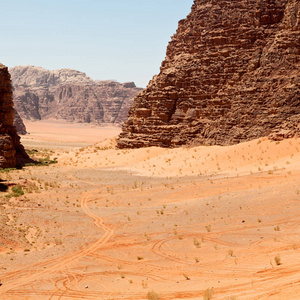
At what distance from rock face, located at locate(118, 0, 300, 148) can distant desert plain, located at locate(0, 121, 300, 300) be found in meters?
6.83

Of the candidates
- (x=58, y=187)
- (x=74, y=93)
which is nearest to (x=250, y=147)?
→ (x=58, y=187)

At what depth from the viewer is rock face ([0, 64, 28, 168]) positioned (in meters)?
31.3

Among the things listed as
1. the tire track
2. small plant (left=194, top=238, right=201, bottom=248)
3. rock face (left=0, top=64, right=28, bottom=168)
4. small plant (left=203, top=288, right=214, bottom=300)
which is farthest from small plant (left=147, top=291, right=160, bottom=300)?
rock face (left=0, top=64, right=28, bottom=168)

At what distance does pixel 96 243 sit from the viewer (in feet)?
42.8

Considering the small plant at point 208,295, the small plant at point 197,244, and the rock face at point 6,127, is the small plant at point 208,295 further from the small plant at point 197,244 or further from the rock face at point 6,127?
the rock face at point 6,127

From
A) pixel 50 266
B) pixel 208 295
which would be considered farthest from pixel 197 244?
pixel 208 295

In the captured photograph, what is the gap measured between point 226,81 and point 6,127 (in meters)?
19.6

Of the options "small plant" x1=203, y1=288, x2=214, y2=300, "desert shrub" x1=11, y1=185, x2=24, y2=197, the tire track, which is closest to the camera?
"small plant" x1=203, y1=288, x2=214, y2=300

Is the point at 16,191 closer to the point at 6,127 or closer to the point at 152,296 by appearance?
the point at 6,127

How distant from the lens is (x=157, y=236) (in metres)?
13.4

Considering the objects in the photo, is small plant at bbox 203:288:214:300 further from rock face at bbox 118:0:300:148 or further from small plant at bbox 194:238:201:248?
rock face at bbox 118:0:300:148

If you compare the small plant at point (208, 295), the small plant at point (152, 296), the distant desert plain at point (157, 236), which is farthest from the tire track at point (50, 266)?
the small plant at point (208, 295)

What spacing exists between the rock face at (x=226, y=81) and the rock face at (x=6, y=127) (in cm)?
1196

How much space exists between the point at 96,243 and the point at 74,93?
144550mm
